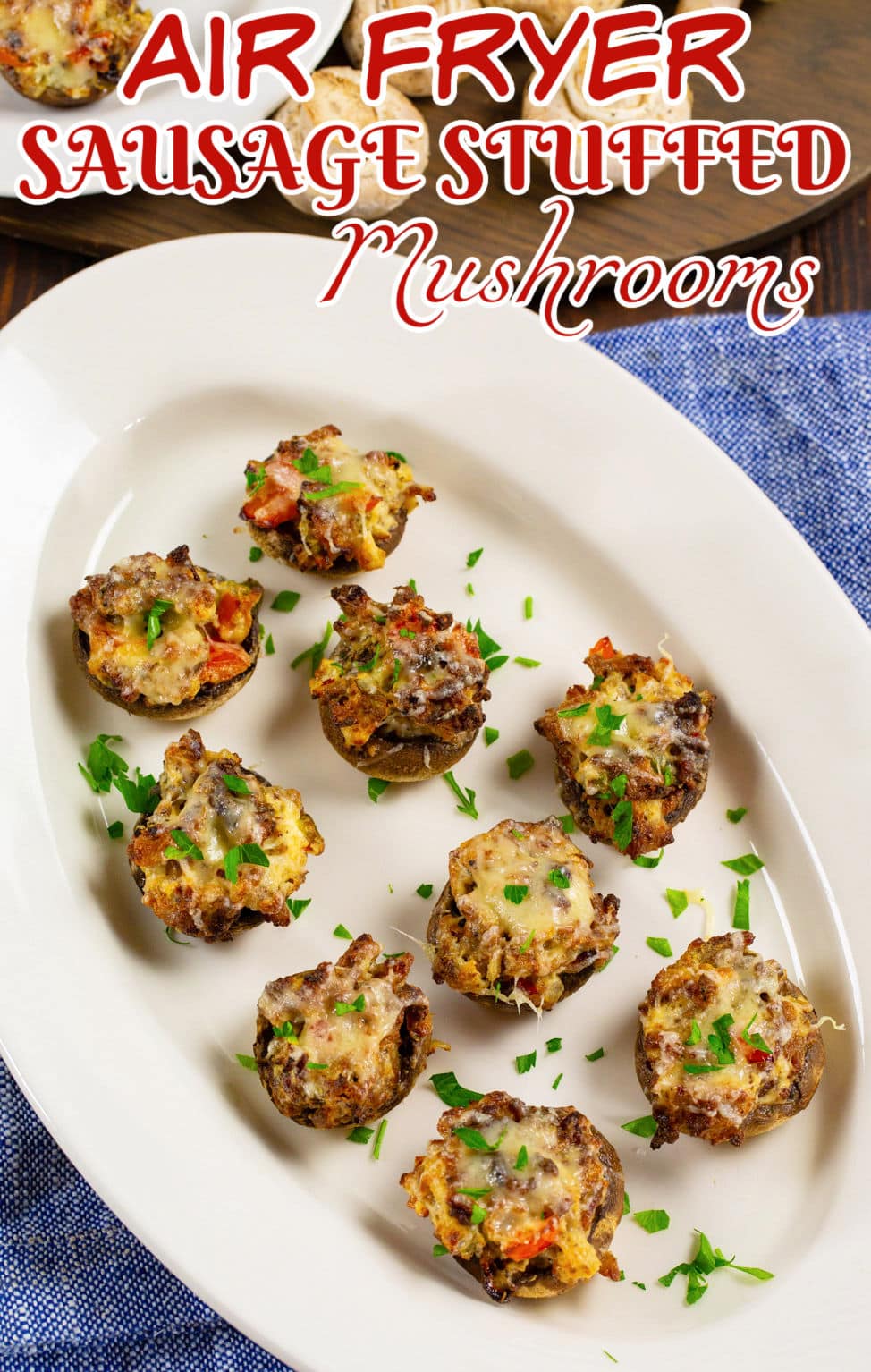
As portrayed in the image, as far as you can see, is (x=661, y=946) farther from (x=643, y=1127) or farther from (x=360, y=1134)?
(x=360, y=1134)

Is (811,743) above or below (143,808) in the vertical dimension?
above

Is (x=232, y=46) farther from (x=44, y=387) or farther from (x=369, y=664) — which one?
(x=369, y=664)

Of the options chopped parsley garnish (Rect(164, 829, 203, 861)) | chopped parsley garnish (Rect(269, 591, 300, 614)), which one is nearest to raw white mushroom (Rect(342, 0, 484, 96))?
chopped parsley garnish (Rect(269, 591, 300, 614))

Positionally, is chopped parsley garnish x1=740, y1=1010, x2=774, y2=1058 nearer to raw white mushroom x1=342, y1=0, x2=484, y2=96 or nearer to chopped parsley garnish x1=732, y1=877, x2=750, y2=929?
chopped parsley garnish x1=732, y1=877, x2=750, y2=929

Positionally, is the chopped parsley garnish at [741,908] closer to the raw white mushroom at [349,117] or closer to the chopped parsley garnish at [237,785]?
the chopped parsley garnish at [237,785]

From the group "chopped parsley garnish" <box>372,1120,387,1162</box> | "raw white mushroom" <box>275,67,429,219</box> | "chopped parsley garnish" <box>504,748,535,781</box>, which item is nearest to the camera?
"chopped parsley garnish" <box>372,1120,387,1162</box>

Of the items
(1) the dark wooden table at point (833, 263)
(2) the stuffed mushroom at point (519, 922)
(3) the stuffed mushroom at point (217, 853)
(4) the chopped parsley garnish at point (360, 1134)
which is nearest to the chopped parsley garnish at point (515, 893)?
(2) the stuffed mushroom at point (519, 922)

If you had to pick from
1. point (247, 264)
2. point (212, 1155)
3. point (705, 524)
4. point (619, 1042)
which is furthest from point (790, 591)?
point (212, 1155)
